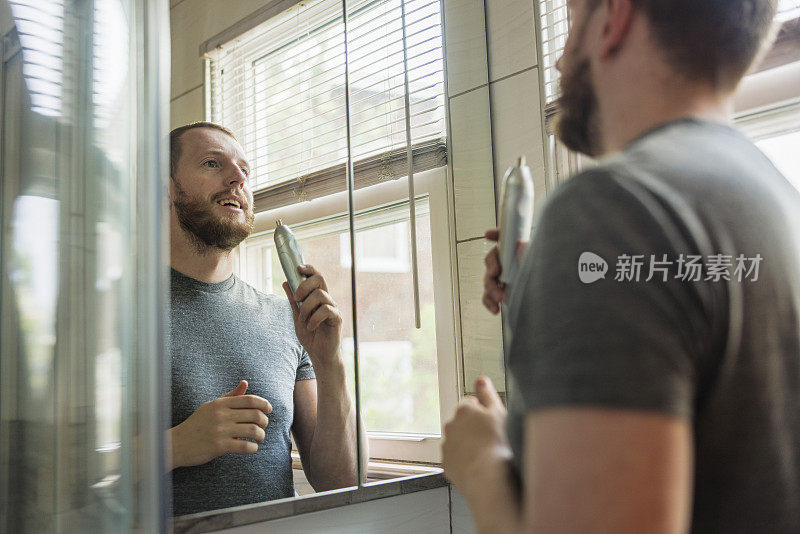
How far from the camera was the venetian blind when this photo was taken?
71 centimetres

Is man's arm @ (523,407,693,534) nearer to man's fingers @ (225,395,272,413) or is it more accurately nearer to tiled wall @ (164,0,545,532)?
man's fingers @ (225,395,272,413)

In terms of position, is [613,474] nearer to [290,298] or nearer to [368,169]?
[290,298]

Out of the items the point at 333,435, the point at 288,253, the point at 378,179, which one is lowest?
the point at 333,435

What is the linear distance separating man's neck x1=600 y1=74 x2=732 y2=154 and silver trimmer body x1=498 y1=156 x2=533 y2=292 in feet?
0.47

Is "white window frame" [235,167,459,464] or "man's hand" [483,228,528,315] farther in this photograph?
"white window frame" [235,167,459,464]

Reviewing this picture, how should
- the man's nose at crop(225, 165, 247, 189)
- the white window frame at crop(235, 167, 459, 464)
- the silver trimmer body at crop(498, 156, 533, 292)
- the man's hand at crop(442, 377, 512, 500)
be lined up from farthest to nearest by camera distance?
the white window frame at crop(235, 167, 459, 464) → the man's nose at crop(225, 165, 247, 189) → the silver trimmer body at crop(498, 156, 533, 292) → the man's hand at crop(442, 377, 512, 500)

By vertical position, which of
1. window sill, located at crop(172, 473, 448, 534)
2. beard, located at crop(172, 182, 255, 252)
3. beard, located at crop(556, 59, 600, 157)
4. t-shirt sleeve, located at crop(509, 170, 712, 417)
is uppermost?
beard, located at crop(556, 59, 600, 157)

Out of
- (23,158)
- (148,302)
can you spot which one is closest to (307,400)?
(148,302)

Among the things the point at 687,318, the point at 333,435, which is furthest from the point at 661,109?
the point at 333,435

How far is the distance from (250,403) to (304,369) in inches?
3.3

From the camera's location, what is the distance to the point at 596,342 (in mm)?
332

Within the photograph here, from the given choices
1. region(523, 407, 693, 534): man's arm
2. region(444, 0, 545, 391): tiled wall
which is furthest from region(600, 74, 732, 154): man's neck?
region(444, 0, 545, 391): tiled wall

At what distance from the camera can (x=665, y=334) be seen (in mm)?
329

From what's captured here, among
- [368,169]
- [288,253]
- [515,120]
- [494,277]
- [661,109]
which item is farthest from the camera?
[515,120]
